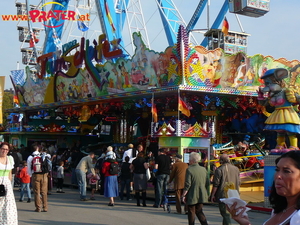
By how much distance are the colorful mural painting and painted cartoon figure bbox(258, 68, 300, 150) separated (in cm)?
233

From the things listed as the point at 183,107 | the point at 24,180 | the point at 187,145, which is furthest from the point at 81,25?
the point at 24,180

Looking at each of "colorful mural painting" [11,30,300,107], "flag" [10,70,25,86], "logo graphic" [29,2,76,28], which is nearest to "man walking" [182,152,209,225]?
"colorful mural painting" [11,30,300,107]

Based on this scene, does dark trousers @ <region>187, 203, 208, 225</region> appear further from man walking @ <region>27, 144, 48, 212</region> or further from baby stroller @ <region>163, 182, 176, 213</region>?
man walking @ <region>27, 144, 48, 212</region>

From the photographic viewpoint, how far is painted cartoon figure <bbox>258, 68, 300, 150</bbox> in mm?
11750

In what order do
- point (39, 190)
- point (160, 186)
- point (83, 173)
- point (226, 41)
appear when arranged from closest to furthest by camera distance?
point (39, 190), point (160, 186), point (83, 173), point (226, 41)

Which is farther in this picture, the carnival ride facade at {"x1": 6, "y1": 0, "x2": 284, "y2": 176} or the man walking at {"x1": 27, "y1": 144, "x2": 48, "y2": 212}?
the carnival ride facade at {"x1": 6, "y1": 0, "x2": 284, "y2": 176}

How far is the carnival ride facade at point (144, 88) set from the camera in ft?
52.5

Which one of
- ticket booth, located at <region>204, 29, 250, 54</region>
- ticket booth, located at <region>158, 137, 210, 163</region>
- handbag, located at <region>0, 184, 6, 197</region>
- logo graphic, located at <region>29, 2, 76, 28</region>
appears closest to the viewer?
handbag, located at <region>0, 184, 6, 197</region>

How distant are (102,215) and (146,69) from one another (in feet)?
25.5

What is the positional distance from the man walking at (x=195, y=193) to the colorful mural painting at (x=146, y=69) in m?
6.90

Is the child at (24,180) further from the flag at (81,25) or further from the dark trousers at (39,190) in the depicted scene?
the flag at (81,25)

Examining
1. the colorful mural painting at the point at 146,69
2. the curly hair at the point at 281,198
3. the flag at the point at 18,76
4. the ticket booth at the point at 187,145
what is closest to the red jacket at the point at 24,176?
the ticket booth at the point at 187,145

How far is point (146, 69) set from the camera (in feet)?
57.0

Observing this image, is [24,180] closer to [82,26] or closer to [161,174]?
[161,174]
